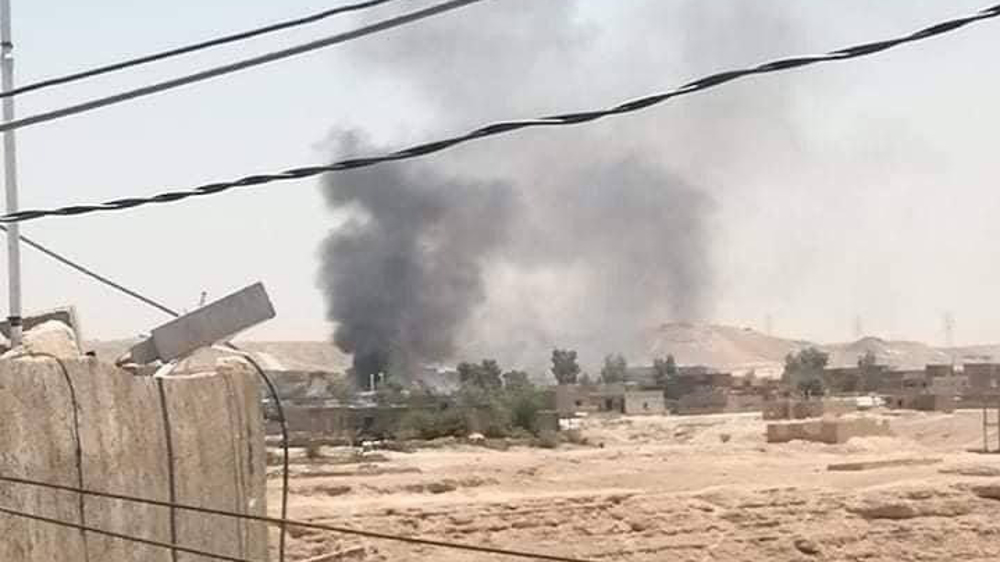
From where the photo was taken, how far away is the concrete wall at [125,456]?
19.0 feet

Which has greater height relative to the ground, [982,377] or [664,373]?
[664,373]

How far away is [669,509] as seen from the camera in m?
25.1

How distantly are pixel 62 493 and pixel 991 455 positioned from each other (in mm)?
28184

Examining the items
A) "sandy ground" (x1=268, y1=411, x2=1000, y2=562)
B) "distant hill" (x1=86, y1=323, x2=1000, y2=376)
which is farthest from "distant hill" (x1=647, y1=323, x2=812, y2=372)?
"sandy ground" (x1=268, y1=411, x2=1000, y2=562)

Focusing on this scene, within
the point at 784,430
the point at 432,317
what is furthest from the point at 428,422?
the point at 432,317

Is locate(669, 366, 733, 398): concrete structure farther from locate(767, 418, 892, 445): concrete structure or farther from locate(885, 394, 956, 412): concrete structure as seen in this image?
locate(767, 418, 892, 445): concrete structure

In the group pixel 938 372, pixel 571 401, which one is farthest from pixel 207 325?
pixel 938 372

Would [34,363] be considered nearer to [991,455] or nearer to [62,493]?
[62,493]

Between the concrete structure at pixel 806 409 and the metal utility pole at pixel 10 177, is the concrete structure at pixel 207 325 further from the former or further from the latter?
the concrete structure at pixel 806 409

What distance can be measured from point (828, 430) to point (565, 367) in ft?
179

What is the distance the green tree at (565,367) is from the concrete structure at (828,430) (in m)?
50.9

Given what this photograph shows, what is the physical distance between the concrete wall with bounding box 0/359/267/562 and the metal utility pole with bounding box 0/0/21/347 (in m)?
1.11

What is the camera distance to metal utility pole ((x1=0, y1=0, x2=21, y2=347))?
7.84 m

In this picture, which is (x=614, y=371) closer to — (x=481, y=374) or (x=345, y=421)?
(x=481, y=374)
